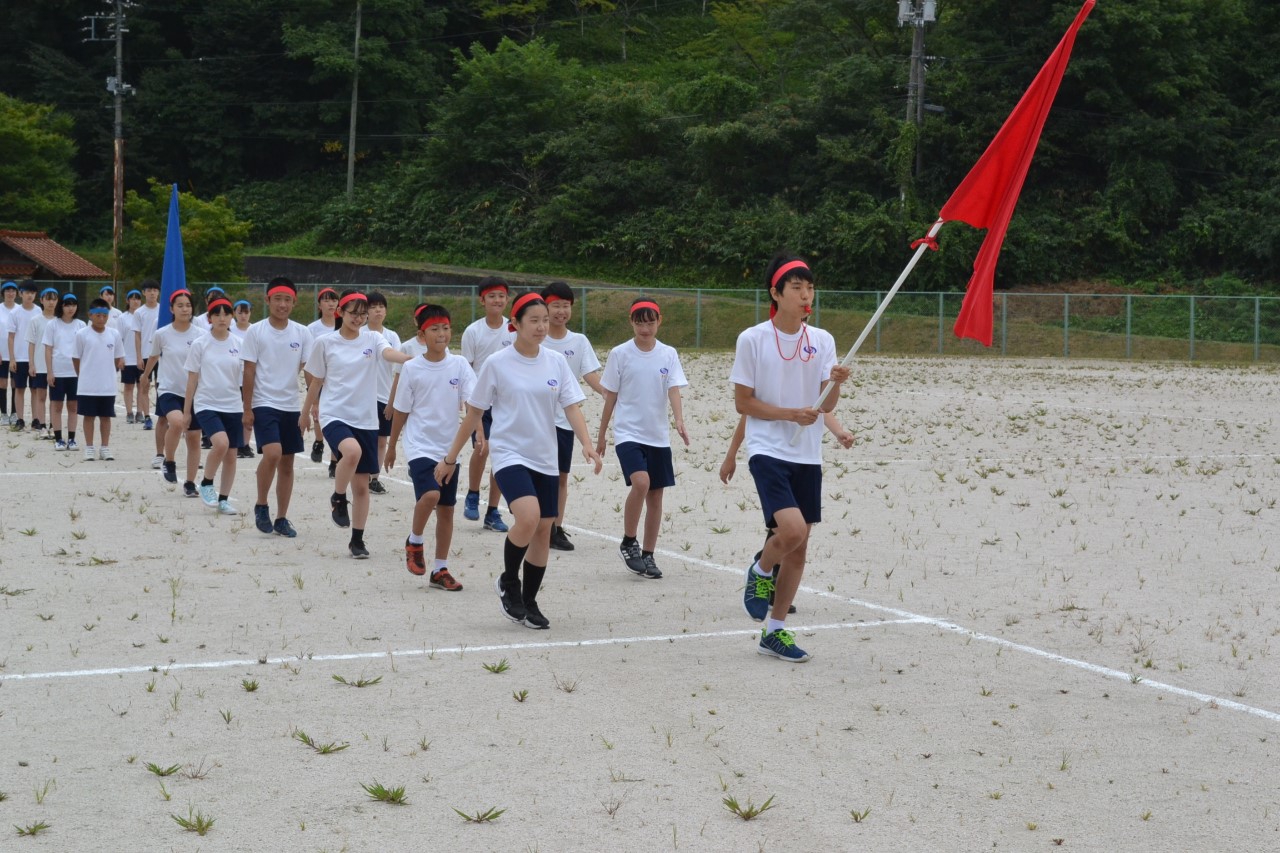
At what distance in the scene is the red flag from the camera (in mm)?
7938

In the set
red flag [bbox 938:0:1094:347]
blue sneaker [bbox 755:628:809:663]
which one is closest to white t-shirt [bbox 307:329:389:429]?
blue sneaker [bbox 755:628:809:663]

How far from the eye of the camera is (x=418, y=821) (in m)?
4.94

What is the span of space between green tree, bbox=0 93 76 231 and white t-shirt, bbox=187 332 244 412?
54755mm

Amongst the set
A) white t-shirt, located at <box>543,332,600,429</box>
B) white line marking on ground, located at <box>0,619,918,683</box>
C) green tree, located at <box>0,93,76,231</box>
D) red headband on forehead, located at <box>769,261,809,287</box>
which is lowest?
white line marking on ground, located at <box>0,619,918,683</box>

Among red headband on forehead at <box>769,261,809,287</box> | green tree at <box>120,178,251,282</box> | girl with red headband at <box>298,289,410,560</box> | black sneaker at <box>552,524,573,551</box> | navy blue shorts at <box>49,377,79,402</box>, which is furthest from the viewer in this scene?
green tree at <box>120,178,251,282</box>

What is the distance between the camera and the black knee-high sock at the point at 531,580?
26.6ft

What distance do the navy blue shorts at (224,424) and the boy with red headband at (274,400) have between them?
37.4 inches

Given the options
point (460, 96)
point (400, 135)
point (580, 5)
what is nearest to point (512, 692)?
point (460, 96)

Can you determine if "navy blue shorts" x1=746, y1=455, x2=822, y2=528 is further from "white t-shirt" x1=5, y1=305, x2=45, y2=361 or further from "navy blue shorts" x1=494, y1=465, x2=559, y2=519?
"white t-shirt" x1=5, y1=305, x2=45, y2=361

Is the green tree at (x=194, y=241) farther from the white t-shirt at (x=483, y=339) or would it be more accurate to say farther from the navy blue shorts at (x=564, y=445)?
the navy blue shorts at (x=564, y=445)

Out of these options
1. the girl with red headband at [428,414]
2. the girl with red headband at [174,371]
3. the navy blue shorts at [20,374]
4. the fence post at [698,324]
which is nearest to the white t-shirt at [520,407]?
the girl with red headband at [428,414]

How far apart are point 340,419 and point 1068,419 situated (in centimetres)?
1439

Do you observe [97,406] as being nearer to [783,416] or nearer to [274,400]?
[274,400]

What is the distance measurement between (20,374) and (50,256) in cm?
3387
